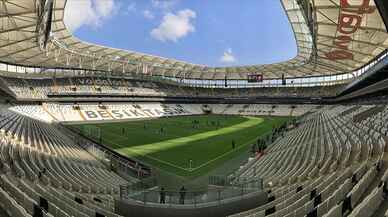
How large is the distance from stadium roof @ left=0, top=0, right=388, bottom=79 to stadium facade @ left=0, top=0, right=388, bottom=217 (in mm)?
173

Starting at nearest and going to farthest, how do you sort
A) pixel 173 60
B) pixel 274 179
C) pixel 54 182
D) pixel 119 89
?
pixel 54 182, pixel 274 179, pixel 173 60, pixel 119 89

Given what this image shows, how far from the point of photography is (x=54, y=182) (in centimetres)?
1262

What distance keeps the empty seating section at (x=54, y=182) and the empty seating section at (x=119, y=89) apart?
4122 cm

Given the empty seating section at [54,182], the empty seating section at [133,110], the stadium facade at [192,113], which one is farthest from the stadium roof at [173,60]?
the empty seating section at [54,182]

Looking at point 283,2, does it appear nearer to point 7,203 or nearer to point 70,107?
point 7,203

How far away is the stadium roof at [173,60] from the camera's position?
97.6 ft

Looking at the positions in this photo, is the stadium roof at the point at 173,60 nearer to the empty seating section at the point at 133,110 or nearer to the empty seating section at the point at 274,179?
the empty seating section at the point at 133,110

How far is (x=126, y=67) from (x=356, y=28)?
47.4 m

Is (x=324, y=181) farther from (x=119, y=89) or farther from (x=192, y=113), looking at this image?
(x=119, y=89)

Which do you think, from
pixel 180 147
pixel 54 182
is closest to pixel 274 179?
pixel 54 182

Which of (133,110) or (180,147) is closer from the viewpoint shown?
(180,147)

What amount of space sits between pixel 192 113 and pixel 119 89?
1628 cm

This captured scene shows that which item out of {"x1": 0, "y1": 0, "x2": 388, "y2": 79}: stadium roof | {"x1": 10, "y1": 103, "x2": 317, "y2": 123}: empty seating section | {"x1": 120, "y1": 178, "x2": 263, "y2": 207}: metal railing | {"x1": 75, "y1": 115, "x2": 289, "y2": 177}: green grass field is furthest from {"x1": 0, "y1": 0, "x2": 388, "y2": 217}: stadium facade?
{"x1": 75, "y1": 115, "x2": 289, "y2": 177}: green grass field

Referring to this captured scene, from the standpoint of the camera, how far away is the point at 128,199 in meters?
11.2
